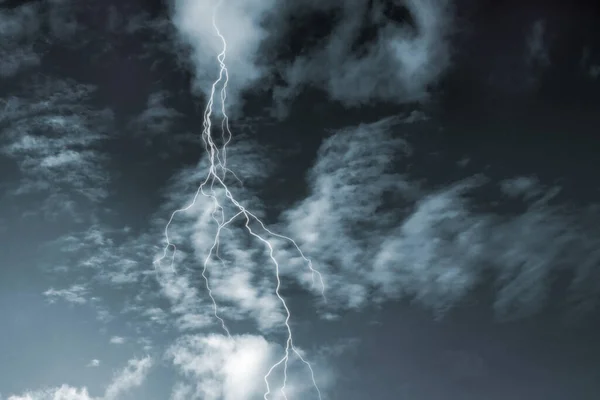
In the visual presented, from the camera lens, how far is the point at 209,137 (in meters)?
17.9

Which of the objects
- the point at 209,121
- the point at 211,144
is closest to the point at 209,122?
the point at 209,121

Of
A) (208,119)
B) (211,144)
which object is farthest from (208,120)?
(211,144)

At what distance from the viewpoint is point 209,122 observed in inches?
687

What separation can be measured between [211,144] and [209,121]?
48.3 inches

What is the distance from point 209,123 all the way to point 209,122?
53 millimetres

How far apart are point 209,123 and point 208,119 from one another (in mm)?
195

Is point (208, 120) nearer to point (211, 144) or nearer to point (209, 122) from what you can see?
point (209, 122)

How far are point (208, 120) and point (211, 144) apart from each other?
1271 mm

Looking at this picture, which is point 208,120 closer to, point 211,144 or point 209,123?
→ point 209,123

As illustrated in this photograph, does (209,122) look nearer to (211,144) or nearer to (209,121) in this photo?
(209,121)

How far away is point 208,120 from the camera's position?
57.1ft

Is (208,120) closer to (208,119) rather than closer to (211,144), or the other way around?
(208,119)

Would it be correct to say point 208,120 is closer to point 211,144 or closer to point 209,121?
point 209,121

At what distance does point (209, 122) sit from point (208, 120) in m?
0.10
